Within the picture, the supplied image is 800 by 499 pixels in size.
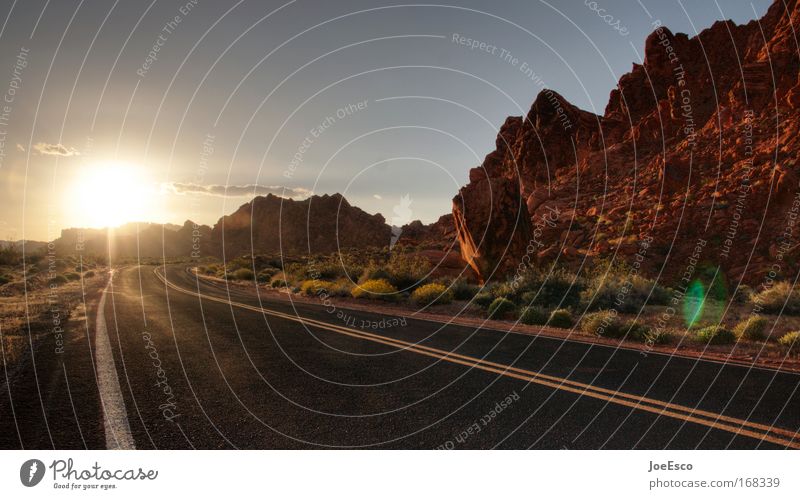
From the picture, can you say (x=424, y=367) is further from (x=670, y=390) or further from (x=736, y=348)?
(x=736, y=348)

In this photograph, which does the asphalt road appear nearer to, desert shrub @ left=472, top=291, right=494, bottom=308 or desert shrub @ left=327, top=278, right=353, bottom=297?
desert shrub @ left=472, top=291, right=494, bottom=308

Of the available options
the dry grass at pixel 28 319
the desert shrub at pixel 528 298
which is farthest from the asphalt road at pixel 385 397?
the desert shrub at pixel 528 298

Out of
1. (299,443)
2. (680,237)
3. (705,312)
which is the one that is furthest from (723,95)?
(299,443)

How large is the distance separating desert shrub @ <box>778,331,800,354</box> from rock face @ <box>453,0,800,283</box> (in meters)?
13.3

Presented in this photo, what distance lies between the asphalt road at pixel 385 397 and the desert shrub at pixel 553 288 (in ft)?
20.0

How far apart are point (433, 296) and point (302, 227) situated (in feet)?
351

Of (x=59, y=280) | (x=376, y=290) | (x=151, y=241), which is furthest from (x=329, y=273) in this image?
(x=151, y=241)

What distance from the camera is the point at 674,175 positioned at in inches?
1599

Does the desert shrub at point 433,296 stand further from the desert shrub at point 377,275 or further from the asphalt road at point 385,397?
the asphalt road at point 385,397

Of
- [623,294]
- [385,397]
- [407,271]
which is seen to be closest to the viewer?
[385,397]

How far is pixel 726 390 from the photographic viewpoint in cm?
574

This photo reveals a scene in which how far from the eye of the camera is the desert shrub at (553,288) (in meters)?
15.0

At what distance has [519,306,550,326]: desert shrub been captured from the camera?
12.6m

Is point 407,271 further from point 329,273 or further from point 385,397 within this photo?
point 385,397
